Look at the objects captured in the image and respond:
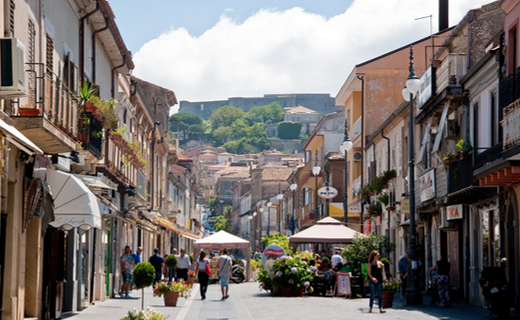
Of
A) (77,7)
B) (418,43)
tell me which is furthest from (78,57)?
(418,43)

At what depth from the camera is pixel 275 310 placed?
19484 mm

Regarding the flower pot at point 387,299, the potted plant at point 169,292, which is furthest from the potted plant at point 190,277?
the flower pot at point 387,299

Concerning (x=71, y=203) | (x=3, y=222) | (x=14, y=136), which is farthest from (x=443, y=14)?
(x=14, y=136)

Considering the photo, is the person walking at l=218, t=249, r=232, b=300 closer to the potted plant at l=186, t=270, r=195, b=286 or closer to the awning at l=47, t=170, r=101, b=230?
the potted plant at l=186, t=270, r=195, b=286

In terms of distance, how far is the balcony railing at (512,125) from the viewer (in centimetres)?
1673

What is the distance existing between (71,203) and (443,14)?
24048mm

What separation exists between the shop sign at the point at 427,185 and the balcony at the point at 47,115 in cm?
1324

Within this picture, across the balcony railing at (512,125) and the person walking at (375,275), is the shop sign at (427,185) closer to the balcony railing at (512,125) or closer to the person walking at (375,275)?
the person walking at (375,275)

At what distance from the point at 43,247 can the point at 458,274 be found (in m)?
14.2

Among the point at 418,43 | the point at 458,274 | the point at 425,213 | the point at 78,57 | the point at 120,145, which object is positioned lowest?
the point at 458,274

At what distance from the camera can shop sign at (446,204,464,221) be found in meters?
24.5

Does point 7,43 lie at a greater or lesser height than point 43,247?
greater

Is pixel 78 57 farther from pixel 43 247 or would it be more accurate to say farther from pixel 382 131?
pixel 382 131

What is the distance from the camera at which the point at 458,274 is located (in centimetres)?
2562
